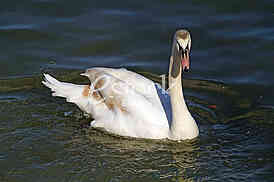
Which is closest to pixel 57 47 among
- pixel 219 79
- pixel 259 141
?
pixel 219 79

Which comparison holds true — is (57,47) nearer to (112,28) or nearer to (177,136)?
(112,28)

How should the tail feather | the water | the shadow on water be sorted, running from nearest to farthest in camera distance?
the shadow on water
the water
the tail feather

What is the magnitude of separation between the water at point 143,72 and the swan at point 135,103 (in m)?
0.18

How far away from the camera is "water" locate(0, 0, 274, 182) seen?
302 inches

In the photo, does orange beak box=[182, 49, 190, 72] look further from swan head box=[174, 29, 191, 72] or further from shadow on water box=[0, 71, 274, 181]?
shadow on water box=[0, 71, 274, 181]

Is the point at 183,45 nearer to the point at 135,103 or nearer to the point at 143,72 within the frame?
the point at 135,103

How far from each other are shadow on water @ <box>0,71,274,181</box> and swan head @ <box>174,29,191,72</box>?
1378 millimetres

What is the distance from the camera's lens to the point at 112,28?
12.3 metres

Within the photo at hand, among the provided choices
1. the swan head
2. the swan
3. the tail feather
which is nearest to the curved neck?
the swan

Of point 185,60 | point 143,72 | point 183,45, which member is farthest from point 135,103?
point 143,72

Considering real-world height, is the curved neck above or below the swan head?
below

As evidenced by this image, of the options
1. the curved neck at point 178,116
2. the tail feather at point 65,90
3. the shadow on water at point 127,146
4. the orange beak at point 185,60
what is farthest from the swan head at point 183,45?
the tail feather at point 65,90

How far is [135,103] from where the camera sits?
8.39 metres

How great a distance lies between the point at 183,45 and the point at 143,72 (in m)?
3.41
